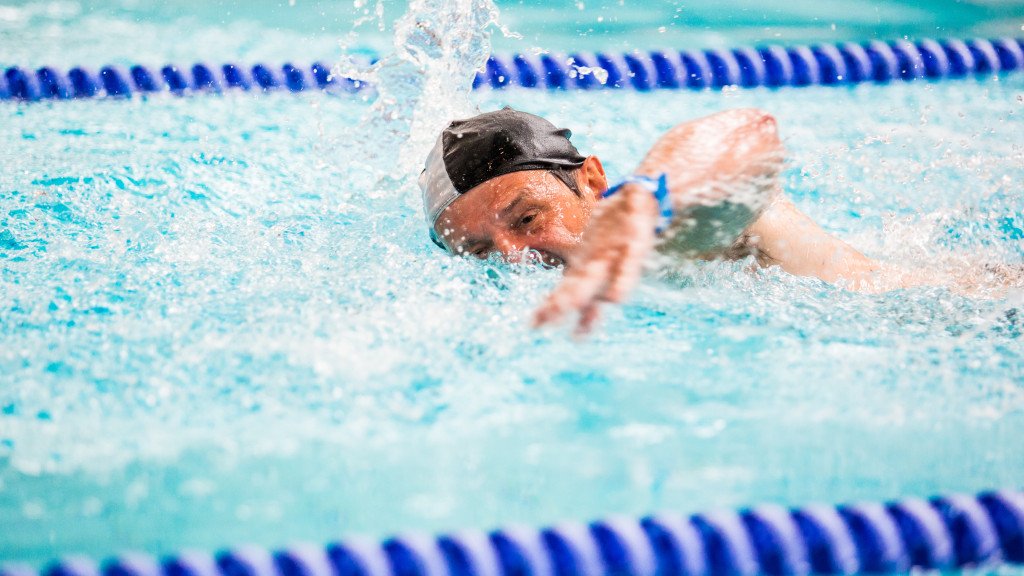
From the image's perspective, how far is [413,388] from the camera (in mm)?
1759

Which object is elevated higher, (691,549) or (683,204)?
(683,204)

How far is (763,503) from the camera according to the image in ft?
5.50

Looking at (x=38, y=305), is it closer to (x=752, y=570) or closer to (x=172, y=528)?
(x=172, y=528)

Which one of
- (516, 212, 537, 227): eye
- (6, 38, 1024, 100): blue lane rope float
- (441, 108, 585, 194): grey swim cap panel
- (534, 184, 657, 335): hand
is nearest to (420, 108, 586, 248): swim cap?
(441, 108, 585, 194): grey swim cap panel

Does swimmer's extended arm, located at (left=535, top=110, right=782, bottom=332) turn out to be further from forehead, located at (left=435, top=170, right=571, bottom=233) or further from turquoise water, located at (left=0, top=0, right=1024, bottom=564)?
forehead, located at (left=435, top=170, right=571, bottom=233)

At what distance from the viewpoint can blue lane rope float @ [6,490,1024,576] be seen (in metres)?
1.49

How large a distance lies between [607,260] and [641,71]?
2.66 meters

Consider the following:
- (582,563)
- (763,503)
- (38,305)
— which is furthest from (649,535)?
(38,305)

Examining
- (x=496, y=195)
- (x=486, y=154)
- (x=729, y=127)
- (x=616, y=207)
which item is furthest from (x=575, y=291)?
(x=486, y=154)

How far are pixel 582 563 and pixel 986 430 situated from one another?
2.46 feet

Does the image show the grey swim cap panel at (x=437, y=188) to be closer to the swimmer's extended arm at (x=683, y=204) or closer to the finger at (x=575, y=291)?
the swimmer's extended arm at (x=683, y=204)

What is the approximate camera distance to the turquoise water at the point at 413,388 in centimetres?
158

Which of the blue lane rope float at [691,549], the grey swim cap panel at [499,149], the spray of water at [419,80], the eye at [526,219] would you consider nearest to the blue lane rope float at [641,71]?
the spray of water at [419,80]

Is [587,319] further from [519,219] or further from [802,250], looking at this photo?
[802,250]
